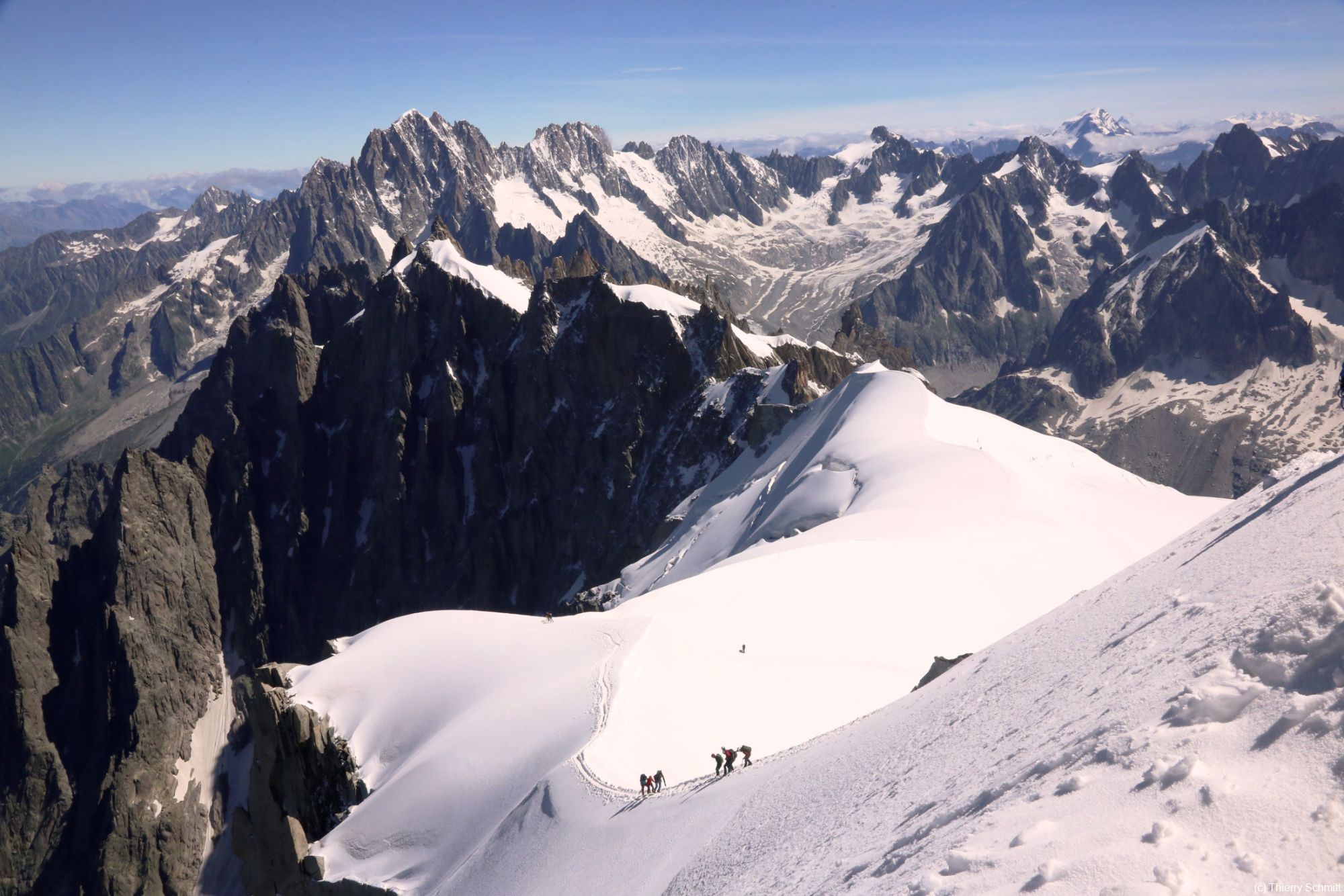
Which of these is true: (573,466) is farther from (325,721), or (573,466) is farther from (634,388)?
(325,721)

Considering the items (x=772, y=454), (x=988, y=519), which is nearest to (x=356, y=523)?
(x=772, y=454)

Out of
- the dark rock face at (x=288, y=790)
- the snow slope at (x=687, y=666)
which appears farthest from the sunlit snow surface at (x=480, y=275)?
the dark rock face at (x=288, y=790)

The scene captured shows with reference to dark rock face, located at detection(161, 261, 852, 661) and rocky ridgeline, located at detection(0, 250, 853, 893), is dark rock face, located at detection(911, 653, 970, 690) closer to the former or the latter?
rocky ridgeline, located at detection(0, 250, 853, 893)

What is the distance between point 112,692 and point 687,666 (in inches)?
4197

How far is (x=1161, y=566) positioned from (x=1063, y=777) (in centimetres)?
1135

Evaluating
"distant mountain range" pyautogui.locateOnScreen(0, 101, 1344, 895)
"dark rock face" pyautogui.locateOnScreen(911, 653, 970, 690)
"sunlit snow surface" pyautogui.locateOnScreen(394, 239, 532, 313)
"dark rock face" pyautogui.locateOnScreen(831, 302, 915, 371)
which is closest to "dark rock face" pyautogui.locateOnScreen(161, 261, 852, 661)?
"distant mountain range" pyautogui.locateOnScreen(0, 101, 1344, 895)

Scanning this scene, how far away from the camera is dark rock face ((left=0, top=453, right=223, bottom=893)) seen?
96.2 m

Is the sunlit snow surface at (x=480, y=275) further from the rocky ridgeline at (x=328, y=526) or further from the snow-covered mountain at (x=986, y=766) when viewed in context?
the snow-covered mountain at (x=986, y=766)

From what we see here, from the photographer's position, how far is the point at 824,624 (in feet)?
140

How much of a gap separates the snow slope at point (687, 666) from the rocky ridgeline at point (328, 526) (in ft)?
140

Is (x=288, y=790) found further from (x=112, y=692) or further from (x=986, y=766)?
(x=112, y=692)

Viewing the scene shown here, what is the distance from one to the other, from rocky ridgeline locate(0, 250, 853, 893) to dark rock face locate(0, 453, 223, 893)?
0.97 feet

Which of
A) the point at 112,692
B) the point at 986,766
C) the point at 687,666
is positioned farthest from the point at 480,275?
the point at 986,766

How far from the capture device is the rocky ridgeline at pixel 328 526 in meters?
102
